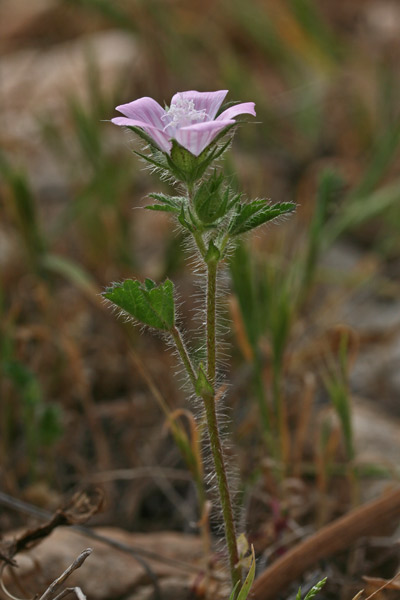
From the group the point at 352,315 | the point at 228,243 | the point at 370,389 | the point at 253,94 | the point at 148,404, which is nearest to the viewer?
the point at 228,243

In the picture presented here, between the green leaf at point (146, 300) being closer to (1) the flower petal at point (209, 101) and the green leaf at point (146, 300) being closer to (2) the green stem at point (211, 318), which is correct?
(2) the green stem at point (211, 318)

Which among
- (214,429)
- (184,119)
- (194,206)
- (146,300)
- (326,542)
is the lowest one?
(326,542)

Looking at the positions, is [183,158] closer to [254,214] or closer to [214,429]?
[254,214]

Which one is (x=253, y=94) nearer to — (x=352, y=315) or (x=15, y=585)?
(x=352, y=315)

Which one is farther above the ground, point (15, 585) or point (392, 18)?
point (392, 18)

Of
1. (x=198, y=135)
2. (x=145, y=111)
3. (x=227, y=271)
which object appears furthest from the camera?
(x=227, y=271)

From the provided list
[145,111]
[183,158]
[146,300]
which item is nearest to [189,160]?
[183,158]

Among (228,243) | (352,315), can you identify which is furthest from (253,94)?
(228,243)
